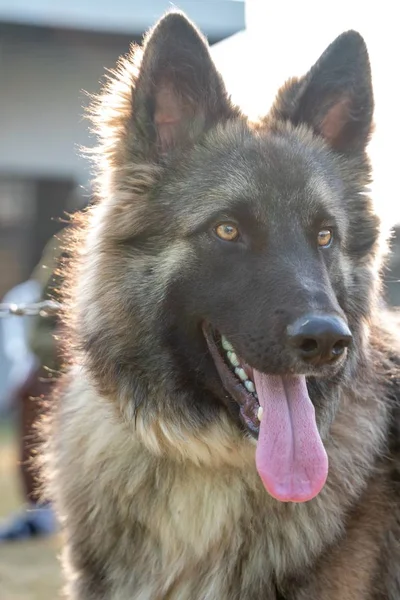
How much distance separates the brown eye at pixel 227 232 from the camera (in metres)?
3.33

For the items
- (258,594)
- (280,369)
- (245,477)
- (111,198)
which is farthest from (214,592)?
(111,198)

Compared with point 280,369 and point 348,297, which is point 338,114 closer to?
point 348,297

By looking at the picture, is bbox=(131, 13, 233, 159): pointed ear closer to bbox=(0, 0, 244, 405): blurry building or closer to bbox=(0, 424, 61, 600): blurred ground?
bbox=(0, 424, 61, 600): blurred ground

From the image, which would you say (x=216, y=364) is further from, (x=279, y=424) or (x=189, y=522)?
(x=189, y=522)

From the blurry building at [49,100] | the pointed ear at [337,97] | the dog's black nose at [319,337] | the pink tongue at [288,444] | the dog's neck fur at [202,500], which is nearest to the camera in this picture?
the dog's black nose at [319,337]

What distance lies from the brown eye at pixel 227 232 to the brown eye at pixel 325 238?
1.09ft

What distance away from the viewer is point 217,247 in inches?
131

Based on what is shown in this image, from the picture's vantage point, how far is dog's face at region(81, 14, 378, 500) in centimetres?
318

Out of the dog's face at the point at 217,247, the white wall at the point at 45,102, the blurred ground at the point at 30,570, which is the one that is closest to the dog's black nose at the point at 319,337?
the dog's face at the point at 217,247

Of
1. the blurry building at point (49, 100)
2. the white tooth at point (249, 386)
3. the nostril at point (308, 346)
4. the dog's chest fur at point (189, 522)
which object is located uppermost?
the blurry building at point (49, 100)

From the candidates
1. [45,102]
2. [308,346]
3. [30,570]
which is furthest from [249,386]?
[45,102]

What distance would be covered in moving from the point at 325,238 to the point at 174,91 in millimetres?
839

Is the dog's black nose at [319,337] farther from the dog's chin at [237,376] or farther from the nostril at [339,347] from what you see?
the dog's chin at [237,376]

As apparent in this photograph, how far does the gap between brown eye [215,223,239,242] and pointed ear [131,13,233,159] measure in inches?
16.6
